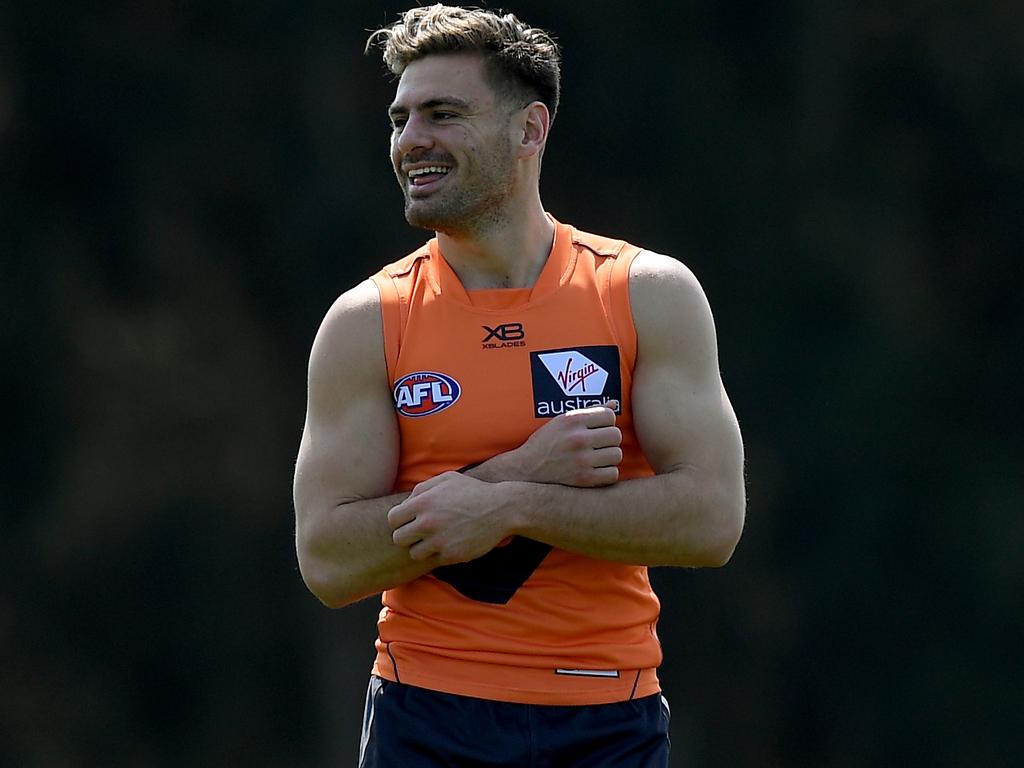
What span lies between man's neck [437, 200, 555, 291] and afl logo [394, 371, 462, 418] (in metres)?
0.26

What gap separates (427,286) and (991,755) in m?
5.42

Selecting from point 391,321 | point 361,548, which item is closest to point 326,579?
point 361,548

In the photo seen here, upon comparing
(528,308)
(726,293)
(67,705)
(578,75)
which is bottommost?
(67,705)

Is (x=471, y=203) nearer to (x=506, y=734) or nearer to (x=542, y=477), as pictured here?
(x=542, y=477)

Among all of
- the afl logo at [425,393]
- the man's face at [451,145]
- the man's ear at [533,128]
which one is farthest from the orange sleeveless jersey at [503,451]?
the man's ear at [533,128]

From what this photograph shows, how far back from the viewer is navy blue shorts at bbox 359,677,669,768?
3.58 meters

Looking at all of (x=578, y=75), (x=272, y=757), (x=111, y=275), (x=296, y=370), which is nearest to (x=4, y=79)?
(x=111, y=275)

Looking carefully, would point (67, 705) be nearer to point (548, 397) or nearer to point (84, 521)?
point (84, 521)

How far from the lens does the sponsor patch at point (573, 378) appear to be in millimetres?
3688

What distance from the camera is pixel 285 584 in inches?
342

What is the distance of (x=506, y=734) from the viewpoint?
141 inches

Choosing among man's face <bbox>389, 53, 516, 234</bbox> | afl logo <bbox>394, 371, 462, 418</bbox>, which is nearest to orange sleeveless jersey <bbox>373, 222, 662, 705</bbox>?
Result: afl logo <bbox>394, 371, 462, 418</bbox>

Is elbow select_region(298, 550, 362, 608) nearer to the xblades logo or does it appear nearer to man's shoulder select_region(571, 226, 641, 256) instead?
the xblades logo

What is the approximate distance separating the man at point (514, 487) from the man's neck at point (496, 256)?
0.9 inches
